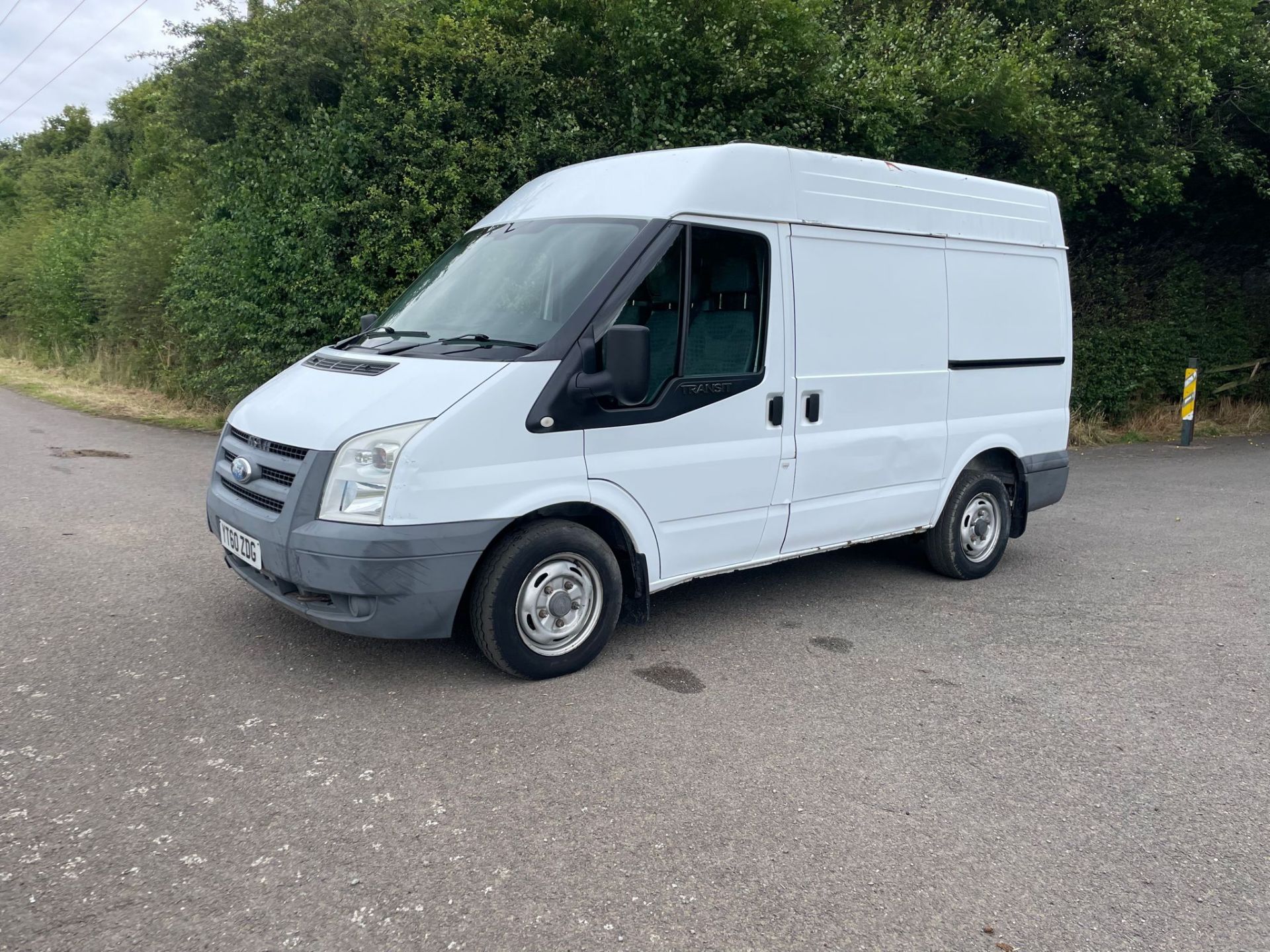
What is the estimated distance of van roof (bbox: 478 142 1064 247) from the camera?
4.96m

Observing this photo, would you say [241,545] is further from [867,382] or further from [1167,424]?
[1167,424]

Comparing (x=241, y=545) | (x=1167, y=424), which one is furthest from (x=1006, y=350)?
(x=1167, y=424)

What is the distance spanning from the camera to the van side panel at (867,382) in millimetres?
5410

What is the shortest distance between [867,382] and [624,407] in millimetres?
1697

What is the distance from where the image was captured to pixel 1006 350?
21.8ft

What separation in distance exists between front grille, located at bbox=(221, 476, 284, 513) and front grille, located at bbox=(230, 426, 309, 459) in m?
0.20

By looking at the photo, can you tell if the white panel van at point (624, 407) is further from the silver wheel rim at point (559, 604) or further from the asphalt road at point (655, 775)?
the asphalt road at point (655, 775)

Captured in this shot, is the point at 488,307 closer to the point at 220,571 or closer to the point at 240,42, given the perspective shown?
the point at 220,571

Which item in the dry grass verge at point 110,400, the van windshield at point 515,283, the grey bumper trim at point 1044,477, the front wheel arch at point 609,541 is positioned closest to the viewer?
the front wheel arch at point 609,541

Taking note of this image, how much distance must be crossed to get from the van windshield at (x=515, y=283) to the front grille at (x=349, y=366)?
0.30 meters

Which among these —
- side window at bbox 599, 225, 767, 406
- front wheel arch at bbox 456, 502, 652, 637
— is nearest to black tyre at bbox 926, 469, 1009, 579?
side window at bbox 599, 225, 767, 406

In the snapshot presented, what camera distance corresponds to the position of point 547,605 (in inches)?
181

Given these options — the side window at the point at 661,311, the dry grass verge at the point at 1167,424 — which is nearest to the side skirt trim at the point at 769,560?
the side window at the point at 661,311

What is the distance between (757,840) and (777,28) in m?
9.52
